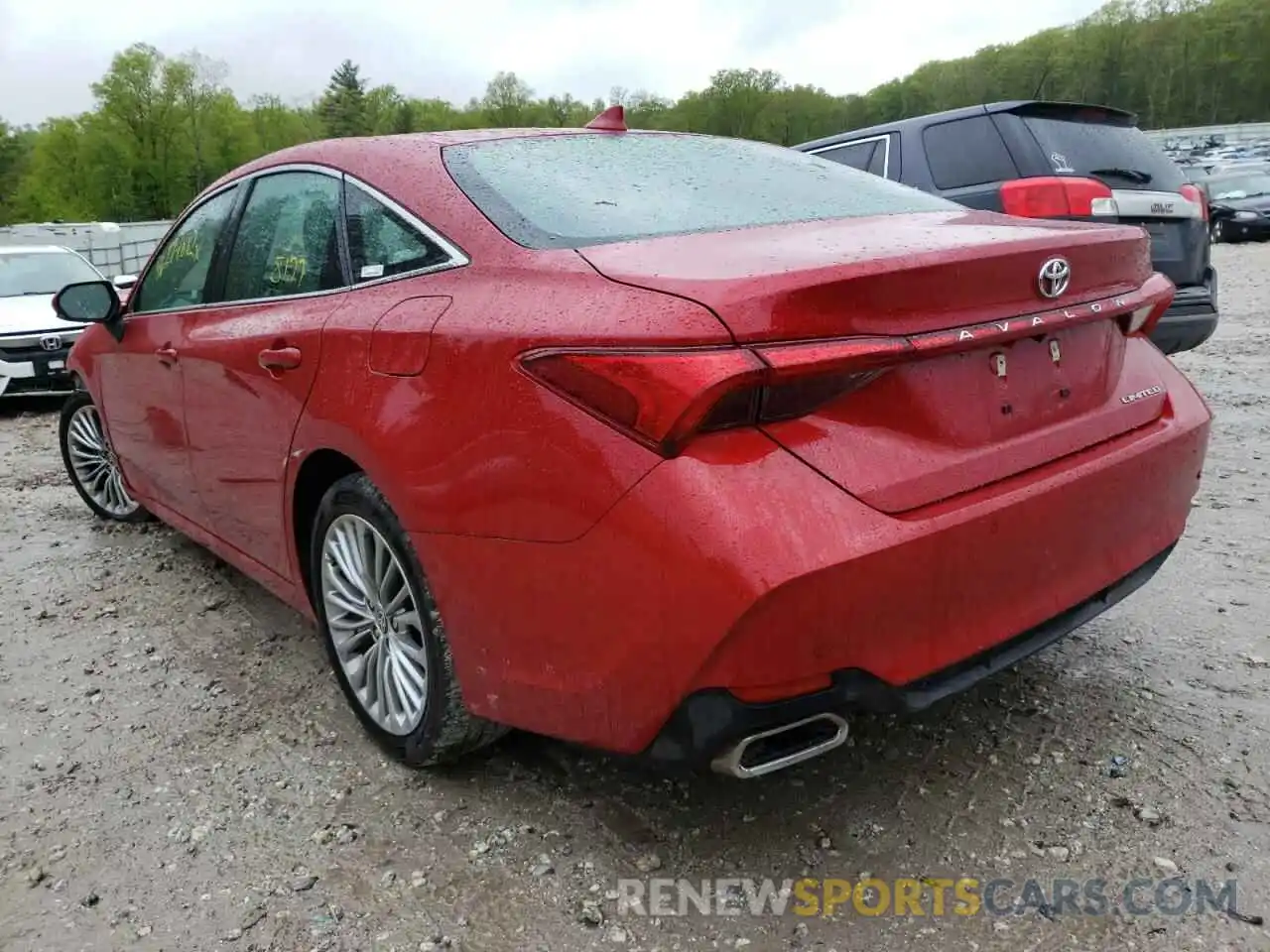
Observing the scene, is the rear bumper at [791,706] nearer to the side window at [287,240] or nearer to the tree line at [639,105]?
the side window at [287,240]

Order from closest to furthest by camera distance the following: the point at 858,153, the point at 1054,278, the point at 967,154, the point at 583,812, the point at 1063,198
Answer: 1. the point at 1054,278
2. the point at 583,812
3. the point at 1063,198
4. the point at 967,154
5. the point at 858,153

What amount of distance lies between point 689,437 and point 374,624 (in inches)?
49.4

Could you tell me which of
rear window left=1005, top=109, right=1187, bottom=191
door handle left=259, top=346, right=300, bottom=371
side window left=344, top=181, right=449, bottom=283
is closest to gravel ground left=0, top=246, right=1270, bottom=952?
door handle left=259, top=346, right=300, bottom=371

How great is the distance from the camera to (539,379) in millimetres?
1920

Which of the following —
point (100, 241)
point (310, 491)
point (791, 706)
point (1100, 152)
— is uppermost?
point (1100, 152)

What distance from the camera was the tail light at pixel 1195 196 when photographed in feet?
18.3

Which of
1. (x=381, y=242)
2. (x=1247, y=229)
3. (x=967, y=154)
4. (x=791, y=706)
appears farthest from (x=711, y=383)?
(x=1247, y=229)

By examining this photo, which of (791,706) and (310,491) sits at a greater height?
(310,491)

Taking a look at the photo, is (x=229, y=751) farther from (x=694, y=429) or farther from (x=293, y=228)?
(x=694, y=429)

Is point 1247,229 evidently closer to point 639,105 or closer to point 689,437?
point 689,437

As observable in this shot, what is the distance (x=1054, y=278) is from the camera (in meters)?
2.11

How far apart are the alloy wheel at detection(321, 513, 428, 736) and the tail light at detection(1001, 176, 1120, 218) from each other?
4.02 meters

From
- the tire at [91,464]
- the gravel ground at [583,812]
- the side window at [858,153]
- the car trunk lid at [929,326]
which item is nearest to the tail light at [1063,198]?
the side window at [858,153]

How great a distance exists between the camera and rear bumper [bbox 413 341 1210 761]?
68.2 inches
